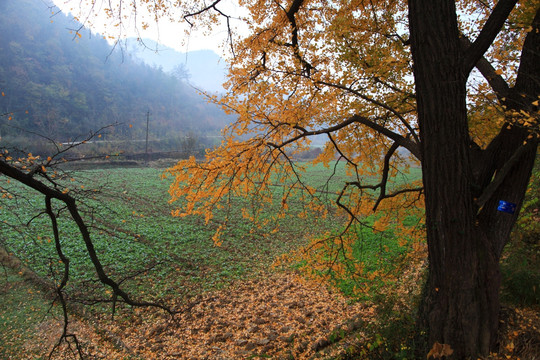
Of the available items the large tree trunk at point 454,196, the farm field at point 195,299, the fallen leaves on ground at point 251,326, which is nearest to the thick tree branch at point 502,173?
the large tree trunk at point 454,196

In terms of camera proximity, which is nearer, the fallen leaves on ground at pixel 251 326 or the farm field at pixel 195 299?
the farm field at pixel 195 299

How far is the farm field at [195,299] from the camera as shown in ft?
16.9

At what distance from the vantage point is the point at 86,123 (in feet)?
139

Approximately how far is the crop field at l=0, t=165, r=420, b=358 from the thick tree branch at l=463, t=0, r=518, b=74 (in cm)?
251

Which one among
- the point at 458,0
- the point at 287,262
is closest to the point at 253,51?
the point at 458,0

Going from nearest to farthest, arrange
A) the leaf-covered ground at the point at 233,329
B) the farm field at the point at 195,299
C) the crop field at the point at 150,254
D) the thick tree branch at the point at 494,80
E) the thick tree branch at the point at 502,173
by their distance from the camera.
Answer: the thick tree branch at the point at 502,173 → the thick tree branch at the point at 494,80 → the farm field at the point at 195,299 → the leaf-covered ground at the point at 233,329 → the crop field at the point at 150,254

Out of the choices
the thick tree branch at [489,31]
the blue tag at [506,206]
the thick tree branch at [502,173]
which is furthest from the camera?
the blue tag at [506,206]

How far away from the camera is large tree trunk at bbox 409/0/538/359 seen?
2.88 meters

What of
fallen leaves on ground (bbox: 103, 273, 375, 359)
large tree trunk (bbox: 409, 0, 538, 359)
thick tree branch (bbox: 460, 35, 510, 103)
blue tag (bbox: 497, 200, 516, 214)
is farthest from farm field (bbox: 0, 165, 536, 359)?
thick tree branch (bbox: 460, 35, 510, 103)

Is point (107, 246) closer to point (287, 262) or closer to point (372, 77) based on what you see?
point (287, 262)

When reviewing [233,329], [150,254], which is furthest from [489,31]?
[150,254]

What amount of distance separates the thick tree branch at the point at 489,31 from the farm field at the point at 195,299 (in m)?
2.46

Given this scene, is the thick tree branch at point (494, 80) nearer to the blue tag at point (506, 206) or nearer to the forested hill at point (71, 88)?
the blue tag at point (506, 206)

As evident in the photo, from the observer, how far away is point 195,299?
739cm
